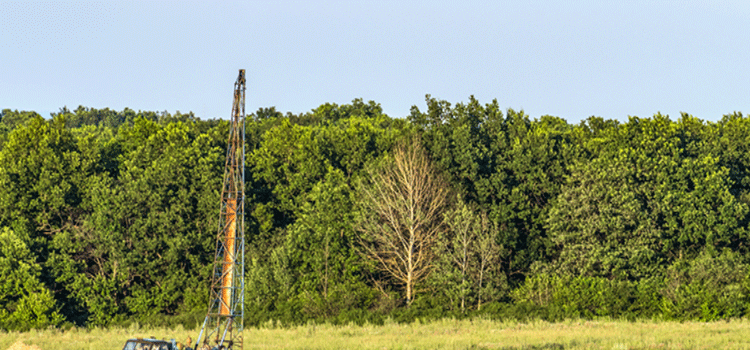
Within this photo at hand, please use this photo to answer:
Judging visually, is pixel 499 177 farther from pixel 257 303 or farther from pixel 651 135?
pixel 257 303

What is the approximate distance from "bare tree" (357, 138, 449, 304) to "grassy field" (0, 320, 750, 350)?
9428 millimetres

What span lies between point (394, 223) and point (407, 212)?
1.17 meters

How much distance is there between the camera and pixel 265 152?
79.6 metres

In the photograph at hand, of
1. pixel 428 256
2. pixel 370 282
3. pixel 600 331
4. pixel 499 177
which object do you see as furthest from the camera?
pixel 499 177

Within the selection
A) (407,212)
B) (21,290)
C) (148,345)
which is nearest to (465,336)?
(407,212)

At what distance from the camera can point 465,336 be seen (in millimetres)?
45062

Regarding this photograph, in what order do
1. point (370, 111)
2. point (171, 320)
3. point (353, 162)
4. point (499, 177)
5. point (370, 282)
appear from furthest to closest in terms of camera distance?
point (370, 111) < point (353, 162) < point (499, 177) < point (370, 282) < point (171, 320)

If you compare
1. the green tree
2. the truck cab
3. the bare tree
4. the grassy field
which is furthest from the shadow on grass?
the green tree

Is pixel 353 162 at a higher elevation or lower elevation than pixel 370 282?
higher

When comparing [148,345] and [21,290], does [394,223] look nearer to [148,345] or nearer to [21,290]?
[21,290]

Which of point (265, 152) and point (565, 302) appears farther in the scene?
point (265, 152)

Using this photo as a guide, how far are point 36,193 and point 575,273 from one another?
40.8 metres

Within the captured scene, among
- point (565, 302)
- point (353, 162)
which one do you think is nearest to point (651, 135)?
point (565, 302)

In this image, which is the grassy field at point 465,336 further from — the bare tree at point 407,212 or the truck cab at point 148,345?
the truck cab at point 148,345
